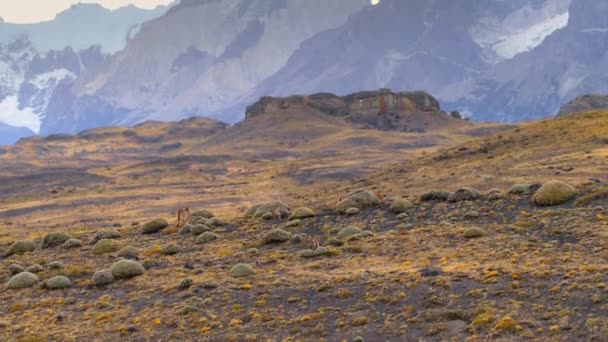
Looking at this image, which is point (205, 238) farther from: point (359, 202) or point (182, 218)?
point (359, 202)

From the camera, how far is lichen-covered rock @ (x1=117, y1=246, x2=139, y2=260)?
3525 centimetres

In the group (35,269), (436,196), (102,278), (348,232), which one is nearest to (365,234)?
(348,232)

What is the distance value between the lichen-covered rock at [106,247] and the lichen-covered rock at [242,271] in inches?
477

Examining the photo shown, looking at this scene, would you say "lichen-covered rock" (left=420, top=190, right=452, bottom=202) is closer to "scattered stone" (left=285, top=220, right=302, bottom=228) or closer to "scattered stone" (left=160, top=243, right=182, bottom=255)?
"scattered stone" (left=285, top=220, right=302, bottom=228)

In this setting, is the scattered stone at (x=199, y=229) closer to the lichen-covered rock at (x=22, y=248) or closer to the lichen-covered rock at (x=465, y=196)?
the lichen-covered rock at (x=22, y=248)

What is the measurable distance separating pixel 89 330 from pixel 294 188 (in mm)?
80718

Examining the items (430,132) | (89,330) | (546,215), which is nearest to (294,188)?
(546,215)

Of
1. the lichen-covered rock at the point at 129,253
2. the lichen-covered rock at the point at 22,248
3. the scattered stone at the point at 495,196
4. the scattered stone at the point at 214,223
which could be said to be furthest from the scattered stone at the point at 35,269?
the scattered stone at the point at 495,196

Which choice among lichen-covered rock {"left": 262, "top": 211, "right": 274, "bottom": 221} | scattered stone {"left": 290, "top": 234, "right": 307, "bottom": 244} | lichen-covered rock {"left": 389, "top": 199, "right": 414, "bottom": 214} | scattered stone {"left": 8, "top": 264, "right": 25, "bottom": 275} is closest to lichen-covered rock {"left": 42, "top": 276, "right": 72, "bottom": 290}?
scattered stone {"left": 8, "top": 264, "right": 25, "bottom": 275}

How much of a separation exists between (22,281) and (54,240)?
11.9 meters

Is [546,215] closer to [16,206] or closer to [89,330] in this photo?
[89,330]

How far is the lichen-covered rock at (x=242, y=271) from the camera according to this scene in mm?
28530

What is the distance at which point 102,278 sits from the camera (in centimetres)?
2980

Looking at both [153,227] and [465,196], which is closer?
[465,196]
